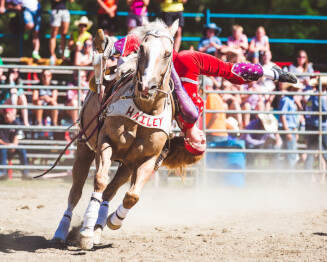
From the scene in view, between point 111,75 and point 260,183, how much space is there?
504cm

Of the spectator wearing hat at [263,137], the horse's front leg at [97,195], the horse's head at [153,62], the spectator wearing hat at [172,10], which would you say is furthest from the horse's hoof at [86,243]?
the spectator wearing hat at [172,10]

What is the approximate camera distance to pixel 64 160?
34.6 ft

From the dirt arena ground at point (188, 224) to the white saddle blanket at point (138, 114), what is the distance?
1097 mm

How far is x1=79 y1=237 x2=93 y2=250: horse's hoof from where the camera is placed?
16.6 feet

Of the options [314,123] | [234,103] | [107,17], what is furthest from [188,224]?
[107,17]

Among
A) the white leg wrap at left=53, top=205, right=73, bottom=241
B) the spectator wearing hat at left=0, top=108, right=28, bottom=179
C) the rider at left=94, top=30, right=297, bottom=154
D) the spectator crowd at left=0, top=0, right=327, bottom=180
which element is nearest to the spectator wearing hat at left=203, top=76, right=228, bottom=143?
the spectator crowd at left=0, top=0, right=327, bottom=180

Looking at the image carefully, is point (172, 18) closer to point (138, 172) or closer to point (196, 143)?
point (196, 143)

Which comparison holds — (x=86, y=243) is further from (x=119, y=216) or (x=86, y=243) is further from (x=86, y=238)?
(x=119, y=216)

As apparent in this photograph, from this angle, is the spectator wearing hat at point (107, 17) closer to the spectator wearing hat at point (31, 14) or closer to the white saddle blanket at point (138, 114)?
the spectator wearing hat at point (31, 14)

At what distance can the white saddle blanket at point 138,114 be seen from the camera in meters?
5.17

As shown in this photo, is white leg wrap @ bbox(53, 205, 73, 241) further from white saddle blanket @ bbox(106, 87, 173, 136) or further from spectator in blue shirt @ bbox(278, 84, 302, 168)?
spectator in blue shirt @ bbox(278, 84, 302, 168)

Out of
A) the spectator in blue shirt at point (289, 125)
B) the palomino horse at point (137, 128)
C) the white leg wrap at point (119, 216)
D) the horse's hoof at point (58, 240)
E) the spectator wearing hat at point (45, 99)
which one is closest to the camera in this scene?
the palomino horse at point (137, 128)

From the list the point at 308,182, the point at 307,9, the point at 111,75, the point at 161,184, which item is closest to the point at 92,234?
the point at 111,75

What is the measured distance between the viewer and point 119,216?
534cm
